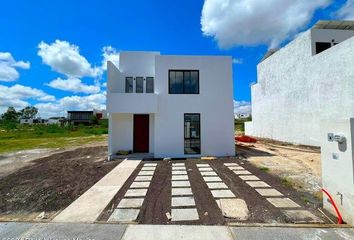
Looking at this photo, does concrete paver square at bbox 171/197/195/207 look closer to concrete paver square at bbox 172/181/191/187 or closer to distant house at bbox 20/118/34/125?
concrete paver square at bbox 172/181/191/187

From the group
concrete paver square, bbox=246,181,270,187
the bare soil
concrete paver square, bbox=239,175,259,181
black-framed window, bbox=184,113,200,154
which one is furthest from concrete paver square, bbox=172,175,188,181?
black-framed window, bbox=184,113,200,154

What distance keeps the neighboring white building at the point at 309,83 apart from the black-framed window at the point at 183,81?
8531 mm

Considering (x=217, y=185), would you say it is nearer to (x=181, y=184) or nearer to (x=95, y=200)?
(x=181, y=184)

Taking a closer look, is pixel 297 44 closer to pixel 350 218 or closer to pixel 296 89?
pixel 296 89

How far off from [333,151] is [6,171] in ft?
38.4

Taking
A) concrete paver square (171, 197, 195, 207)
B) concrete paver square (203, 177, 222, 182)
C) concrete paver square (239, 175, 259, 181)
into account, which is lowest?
concrete paver square (171, 197, 195, 207)

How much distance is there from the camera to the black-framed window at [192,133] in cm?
1131

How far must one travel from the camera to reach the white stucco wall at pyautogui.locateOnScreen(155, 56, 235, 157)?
36.7ft

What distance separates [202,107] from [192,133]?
156cm

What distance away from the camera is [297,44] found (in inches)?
622

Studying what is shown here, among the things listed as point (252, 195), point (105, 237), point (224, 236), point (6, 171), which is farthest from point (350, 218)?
point (6, 171)

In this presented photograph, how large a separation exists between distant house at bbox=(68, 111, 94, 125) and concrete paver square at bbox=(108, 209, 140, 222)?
53.5 meters

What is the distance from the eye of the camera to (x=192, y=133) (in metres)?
11.4

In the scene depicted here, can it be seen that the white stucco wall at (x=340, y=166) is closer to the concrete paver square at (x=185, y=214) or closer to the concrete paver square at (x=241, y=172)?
the concrete paver square at (x=185, y=214)
